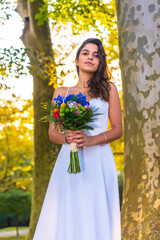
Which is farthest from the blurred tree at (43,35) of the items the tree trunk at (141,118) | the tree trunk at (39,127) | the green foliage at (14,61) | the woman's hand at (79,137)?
the woman's hand at (79,137)

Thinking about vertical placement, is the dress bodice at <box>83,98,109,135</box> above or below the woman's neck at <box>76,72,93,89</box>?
below

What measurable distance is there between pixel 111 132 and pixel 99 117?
0.68 ft

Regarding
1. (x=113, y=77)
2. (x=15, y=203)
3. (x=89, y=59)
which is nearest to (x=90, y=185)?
(x=89, y=59)

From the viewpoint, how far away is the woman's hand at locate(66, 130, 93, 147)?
3.82m

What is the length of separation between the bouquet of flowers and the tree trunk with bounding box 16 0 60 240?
568 centimetres

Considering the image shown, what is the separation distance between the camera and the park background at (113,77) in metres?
4.80

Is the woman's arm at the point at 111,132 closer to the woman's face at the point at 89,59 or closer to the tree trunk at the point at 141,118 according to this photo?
the woman's face at the point at 89,59

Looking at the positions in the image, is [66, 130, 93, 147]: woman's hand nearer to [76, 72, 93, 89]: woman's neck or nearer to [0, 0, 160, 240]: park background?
[76, 72, 93, 89]: woman's neck

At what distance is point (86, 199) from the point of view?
3920 millimetres

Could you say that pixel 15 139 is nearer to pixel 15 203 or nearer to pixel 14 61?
pixel 15 203

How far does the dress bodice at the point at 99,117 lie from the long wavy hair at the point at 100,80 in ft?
0.18

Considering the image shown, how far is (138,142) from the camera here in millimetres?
4891

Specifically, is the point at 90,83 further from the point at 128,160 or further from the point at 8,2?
the point at 8,2

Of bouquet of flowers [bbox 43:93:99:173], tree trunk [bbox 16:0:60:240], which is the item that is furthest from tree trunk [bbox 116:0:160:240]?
tree trunk [bbox 16:0:60:240]
